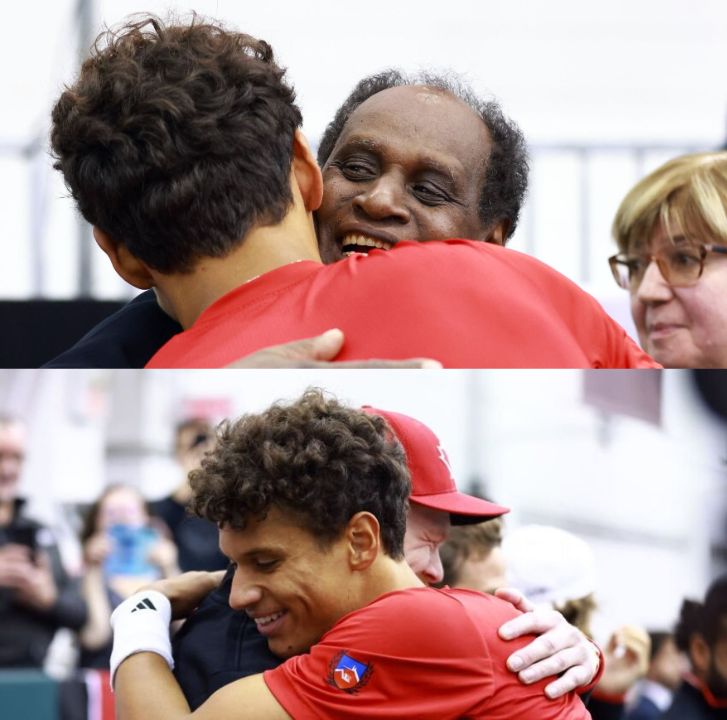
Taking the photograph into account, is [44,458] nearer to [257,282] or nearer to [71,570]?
[71,570]

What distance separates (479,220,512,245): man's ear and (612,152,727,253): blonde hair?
25cm

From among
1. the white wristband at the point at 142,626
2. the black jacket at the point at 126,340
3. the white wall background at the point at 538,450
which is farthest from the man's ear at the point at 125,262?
the white wristband at the point at 142,626

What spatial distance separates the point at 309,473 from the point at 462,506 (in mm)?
248

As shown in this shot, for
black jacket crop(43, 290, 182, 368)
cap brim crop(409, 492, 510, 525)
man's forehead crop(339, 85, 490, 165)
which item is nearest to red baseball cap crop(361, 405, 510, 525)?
cap brim crop(409, 492, 510, 525)

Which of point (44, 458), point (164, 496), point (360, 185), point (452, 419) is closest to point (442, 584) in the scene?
point (452, 419)

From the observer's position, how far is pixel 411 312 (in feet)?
6.64

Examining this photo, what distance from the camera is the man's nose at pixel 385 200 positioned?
9.65 feet

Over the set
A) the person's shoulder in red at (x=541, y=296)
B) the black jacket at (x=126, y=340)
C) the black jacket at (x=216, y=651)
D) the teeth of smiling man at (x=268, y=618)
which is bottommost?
the black jacket at (x=216, y=651)

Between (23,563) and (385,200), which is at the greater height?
(385,200)

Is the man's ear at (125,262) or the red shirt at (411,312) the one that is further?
the man's ear at (125,262)

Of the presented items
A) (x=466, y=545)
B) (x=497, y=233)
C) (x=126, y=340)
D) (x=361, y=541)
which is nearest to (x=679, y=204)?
(x=497, y=233)

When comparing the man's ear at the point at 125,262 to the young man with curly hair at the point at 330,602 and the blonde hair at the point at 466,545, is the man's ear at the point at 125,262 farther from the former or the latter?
the blonde hair at the point at 466,545

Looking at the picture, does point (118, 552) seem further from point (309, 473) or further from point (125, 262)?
point (125, 262)

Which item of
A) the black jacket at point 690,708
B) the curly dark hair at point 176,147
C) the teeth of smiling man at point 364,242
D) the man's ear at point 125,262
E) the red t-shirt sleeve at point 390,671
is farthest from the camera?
the teeth of smiling man at point 364,242
